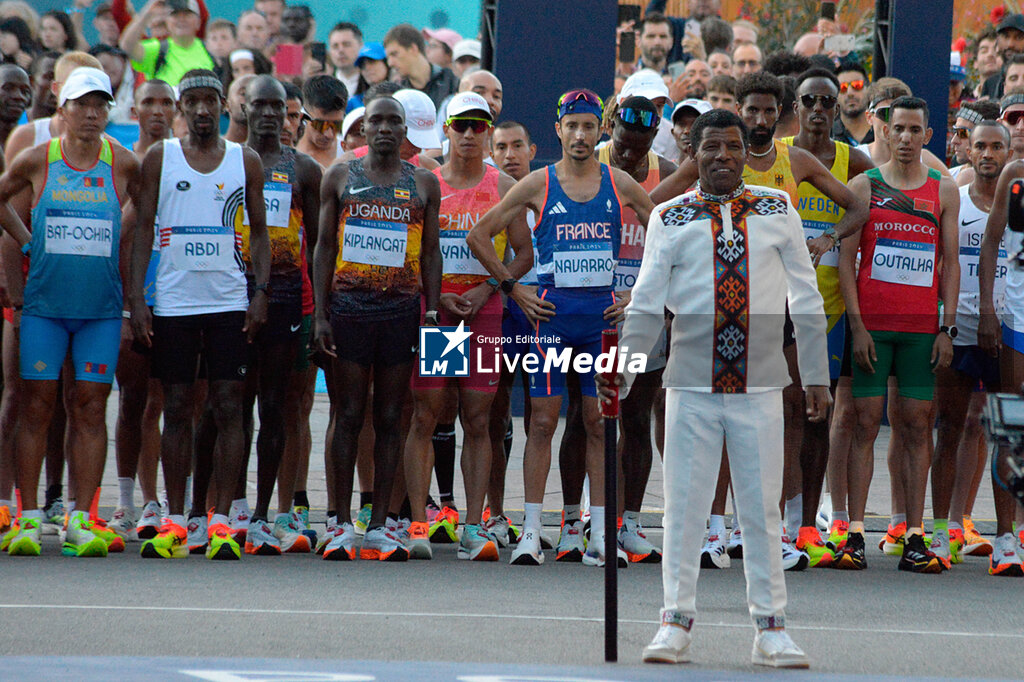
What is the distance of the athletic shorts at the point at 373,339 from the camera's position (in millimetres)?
8102

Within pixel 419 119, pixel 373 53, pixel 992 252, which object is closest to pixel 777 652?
pixel 992 252

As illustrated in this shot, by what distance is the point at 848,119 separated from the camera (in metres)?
12.2

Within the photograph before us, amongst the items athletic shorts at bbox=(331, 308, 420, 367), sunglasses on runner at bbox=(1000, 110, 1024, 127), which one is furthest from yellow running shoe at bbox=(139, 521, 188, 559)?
sunglasses on runner at bbox=(1000, 110, 1024, 127)

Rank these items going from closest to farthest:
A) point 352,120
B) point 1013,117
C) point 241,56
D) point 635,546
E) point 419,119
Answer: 1. point 635,546
2. point 1013,117
3. point 419,119
4. point 352,120
5. point 241,56

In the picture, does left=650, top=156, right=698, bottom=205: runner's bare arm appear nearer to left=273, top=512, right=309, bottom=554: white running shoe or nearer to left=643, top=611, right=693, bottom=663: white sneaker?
left=273, top=512, right=309, bottom=554: white running shoe

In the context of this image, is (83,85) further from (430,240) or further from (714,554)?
(714,554)

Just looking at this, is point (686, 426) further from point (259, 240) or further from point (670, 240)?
point (259, 240)

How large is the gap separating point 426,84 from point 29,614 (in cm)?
850

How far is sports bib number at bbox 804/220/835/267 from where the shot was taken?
8.52 meters

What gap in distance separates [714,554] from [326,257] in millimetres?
2545

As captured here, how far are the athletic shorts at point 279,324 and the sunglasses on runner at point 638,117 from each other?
6.71ft

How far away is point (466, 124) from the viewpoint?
855 cm

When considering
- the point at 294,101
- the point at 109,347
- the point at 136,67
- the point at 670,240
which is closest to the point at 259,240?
the point at 109,347

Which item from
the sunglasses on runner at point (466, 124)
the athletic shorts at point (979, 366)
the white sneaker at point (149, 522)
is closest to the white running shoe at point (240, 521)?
the white sneaker at point (149, 522)
